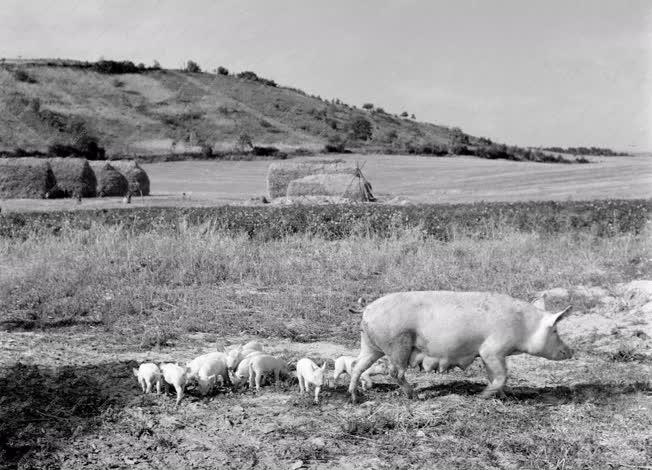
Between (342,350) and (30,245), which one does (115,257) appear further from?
(342,350)

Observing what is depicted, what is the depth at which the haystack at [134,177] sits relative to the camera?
120ft

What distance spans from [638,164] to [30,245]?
37.3 meters

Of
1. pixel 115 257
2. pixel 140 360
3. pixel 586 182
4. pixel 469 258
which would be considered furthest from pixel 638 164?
pixel 140 360

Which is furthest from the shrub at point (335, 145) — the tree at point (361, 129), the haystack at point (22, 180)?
the haystack at point (22, 180)

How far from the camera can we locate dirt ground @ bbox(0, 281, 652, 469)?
5.60 meters

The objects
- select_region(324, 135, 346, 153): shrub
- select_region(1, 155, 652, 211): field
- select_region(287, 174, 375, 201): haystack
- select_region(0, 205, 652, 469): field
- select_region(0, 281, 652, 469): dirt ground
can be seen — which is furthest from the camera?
select_region(324, 135, 346, 153): shrub

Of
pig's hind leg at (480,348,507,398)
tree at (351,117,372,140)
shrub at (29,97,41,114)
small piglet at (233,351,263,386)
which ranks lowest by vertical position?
small piglet at (233,351,263,386)

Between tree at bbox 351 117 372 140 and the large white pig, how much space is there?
230 feet

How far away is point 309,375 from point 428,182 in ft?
133

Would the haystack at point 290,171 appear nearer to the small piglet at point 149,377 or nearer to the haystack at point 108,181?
the haystack at point 108,181

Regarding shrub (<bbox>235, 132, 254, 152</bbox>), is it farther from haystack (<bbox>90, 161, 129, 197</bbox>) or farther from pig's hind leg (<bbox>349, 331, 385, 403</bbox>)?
pig's hind leg (<bbox>349, 331, 385, 403</bbox>)

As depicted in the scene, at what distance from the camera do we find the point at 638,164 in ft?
144

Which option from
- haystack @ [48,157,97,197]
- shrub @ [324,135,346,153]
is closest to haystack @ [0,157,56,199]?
haystack @ [48,157,97,197]

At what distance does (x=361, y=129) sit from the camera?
7925cm
